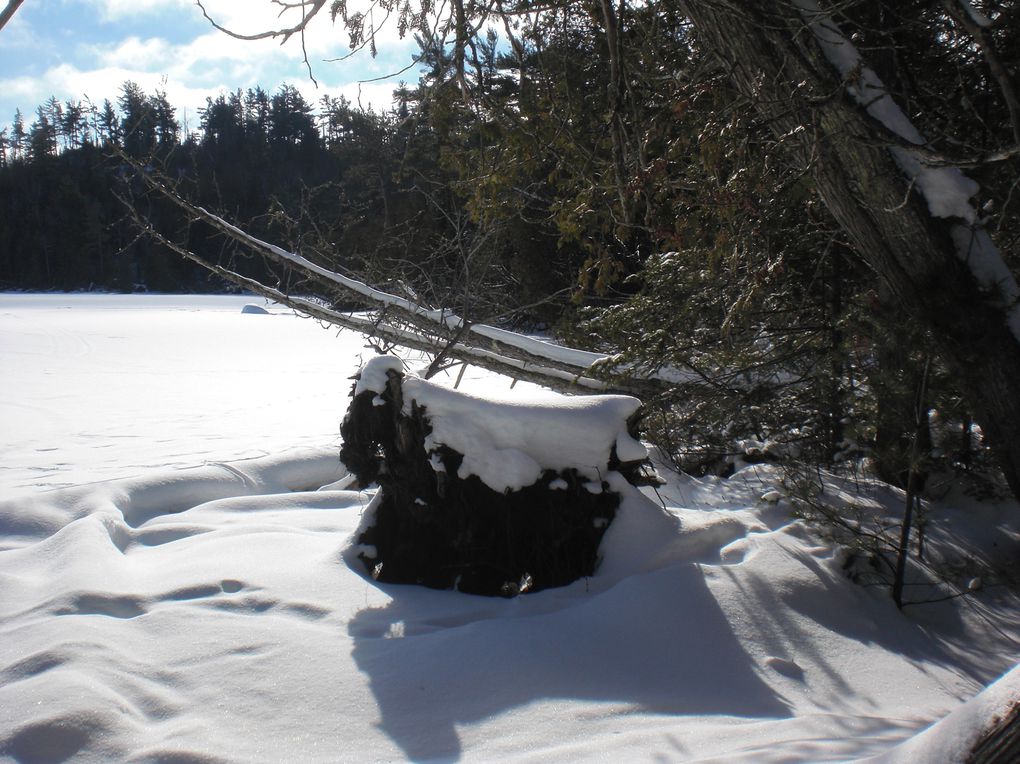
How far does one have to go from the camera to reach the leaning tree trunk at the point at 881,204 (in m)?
2.99

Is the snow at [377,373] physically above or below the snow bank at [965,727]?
above

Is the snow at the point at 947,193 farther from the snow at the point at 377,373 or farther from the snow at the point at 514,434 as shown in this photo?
the snow at the point at 377,373

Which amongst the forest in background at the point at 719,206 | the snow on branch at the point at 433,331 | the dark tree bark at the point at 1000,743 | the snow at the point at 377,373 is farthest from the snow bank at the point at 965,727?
the snow on branch at the point at 433,331

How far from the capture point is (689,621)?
313cm

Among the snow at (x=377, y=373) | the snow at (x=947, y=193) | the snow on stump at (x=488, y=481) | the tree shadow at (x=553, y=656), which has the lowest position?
the tree shadow at (x=553, y=656)

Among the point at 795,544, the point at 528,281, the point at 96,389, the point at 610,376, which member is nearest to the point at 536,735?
the point at 795,544

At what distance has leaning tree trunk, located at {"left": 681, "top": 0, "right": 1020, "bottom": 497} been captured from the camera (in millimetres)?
2990

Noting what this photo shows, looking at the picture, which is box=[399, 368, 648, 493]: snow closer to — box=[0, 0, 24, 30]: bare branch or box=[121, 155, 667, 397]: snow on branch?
box=[121, 155, 667, 397]: snow on branch

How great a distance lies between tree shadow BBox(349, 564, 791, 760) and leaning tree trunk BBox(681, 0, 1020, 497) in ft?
4.93

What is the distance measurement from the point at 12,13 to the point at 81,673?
208cm

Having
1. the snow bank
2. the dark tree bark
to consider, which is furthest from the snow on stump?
the dark tree bark

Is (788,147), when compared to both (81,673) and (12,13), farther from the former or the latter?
(81,673)

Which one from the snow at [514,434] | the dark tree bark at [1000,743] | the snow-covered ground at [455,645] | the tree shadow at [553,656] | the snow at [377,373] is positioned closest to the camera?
the dark tree bark at [1000,743]

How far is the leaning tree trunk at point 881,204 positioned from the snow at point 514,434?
1522 mm
